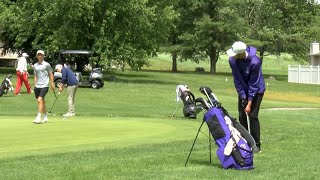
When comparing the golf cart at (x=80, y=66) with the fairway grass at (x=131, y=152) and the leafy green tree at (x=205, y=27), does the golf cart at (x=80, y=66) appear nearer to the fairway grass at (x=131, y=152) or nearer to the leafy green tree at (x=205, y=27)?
the fairway grass at (x=131, y=152)

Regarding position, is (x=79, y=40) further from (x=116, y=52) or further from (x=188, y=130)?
(x=188, y=130)

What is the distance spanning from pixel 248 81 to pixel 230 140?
1.85 m

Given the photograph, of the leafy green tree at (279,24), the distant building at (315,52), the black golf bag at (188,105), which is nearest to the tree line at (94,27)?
the distant building at (315,52)

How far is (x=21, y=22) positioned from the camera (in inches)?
1629

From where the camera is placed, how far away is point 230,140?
8320 millimetres

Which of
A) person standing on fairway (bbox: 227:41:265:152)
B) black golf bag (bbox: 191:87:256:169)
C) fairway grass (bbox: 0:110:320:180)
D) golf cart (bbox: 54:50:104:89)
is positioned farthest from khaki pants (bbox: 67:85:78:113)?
golf cart (bbox: 54:50:104:89)

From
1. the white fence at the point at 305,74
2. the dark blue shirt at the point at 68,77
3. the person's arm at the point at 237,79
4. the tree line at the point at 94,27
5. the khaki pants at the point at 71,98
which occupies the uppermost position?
the tree line at the point at 94,27

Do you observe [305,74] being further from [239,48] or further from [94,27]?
[239,48]

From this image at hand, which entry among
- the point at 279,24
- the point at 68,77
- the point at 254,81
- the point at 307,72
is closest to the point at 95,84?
the point at 68,77

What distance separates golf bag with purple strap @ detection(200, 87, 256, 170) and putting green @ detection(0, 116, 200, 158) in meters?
2.84

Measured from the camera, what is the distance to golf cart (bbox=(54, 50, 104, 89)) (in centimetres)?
3300

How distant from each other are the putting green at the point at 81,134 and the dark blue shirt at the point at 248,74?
7.85 feet

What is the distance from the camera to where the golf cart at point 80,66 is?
33.0 metres

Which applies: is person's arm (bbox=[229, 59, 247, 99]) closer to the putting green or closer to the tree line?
the putting green
